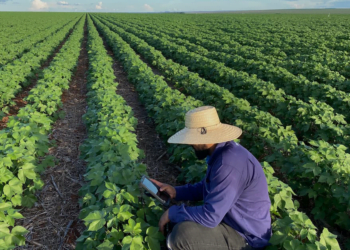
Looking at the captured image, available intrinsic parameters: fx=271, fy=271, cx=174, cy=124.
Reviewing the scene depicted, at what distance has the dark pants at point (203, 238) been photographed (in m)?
2.36

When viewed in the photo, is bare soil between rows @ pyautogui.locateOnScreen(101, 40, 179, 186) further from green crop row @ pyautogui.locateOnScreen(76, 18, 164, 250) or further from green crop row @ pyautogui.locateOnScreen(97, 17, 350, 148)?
green crop row @ pyautogui.locateOnScreen(97, 17, 350, 148)

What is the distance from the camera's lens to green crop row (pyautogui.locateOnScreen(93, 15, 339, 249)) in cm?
225

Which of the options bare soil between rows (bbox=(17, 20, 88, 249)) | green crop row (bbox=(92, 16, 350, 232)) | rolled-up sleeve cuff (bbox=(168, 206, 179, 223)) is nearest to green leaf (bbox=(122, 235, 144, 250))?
rolled-up sleeve cuff (bbox=(168, 206, 179, 223))

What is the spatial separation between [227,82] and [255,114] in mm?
3766

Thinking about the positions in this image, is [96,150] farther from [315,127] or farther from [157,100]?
[315,127]

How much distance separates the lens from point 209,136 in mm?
2434

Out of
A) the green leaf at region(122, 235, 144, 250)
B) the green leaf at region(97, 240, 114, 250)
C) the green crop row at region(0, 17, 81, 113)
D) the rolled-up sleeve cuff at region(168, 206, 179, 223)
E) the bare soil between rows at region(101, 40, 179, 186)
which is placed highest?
the rolled-up sleeve cuff at region(168, 206, 179, 223)

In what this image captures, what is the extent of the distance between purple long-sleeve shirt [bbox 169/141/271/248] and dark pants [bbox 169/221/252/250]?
0.06m

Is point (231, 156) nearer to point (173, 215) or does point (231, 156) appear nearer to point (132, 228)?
point (173, 215)

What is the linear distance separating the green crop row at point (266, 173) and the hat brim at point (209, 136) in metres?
0.92

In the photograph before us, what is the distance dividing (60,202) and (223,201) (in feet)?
9.77

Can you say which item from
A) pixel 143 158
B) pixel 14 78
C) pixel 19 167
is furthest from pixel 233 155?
pixel 14 78

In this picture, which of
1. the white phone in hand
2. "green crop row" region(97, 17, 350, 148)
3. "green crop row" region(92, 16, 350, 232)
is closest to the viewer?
the white phone in hand

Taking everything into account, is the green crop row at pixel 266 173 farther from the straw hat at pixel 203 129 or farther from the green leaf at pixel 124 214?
the green leaf at pixel 124 214
